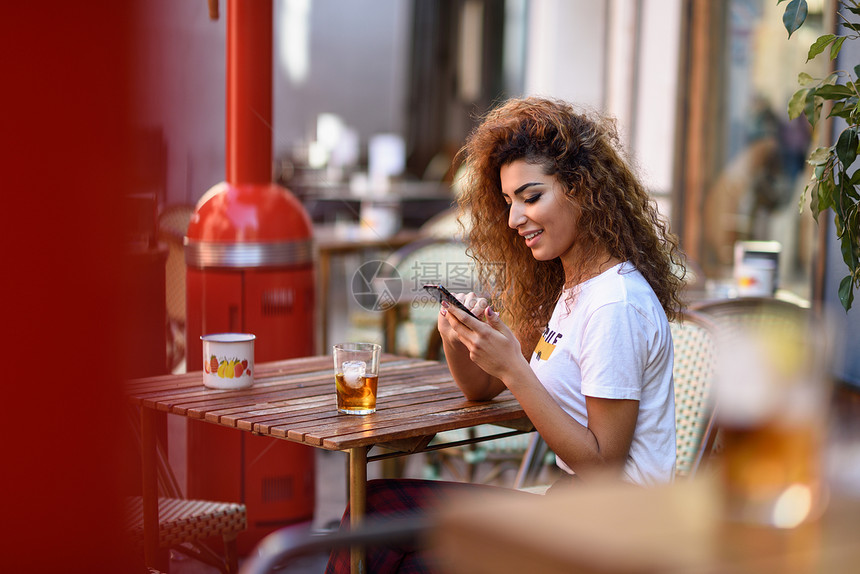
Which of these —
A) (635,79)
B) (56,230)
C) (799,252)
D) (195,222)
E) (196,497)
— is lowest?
(196,497)

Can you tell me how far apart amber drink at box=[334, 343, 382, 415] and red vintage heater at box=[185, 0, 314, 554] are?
2.95 feet

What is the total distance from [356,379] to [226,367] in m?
0.32

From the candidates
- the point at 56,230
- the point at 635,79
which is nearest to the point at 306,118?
the point at 635,79

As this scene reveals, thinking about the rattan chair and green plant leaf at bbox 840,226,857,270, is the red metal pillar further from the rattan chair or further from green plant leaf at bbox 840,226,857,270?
green plant leaf at bbox 840,226,857,270

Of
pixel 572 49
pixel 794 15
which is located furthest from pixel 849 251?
pixel 572 49

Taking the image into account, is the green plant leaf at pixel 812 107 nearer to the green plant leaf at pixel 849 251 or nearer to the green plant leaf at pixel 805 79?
the green plant leaf at pixel 805 79

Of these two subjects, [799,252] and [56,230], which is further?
[799,252]

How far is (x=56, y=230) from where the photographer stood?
1000 millimetres

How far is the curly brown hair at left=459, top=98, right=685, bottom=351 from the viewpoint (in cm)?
192

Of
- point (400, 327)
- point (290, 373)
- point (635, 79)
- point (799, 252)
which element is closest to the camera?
point (290, 373)

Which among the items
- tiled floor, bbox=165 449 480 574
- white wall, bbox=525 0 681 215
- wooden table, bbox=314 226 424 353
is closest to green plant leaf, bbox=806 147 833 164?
tiled floor, bbox=165 449 480 574

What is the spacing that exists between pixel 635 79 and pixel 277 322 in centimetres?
429

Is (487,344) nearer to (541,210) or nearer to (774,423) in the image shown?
(541,210)

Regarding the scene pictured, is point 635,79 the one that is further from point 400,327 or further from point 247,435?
point 247,435
